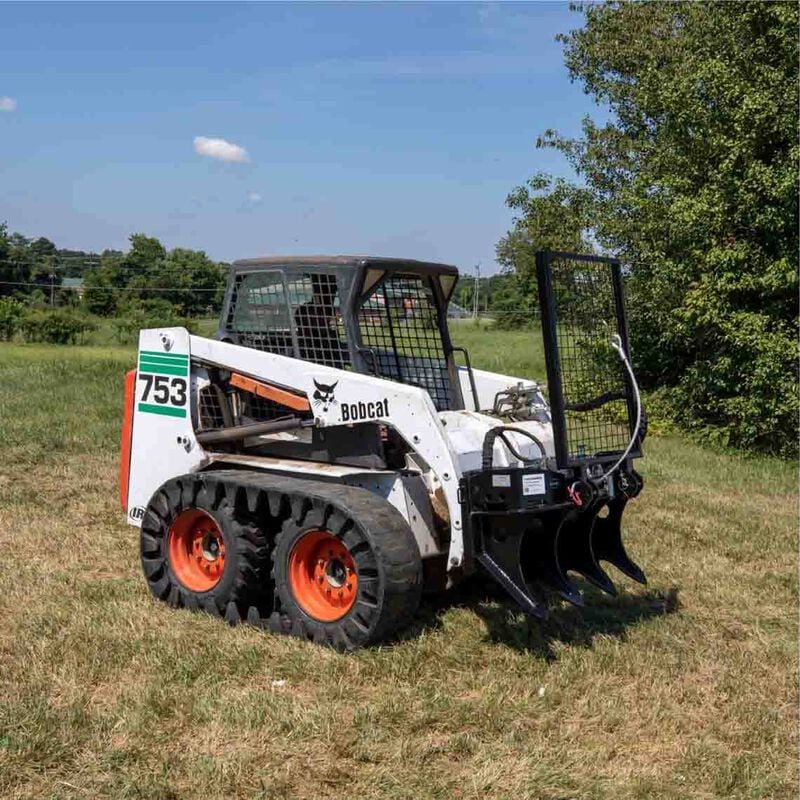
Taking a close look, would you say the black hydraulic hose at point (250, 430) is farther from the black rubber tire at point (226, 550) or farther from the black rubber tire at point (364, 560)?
the black rubber tire at point (364, 560)

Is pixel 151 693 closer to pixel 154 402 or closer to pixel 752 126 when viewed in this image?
pixel 154 402

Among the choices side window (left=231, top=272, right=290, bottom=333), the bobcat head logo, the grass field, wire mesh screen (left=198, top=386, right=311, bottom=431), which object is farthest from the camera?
wire mesh screen (left=198, top=386, right=311, bottom=431)

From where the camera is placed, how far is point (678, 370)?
16859 mm

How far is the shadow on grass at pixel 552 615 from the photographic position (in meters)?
5.98

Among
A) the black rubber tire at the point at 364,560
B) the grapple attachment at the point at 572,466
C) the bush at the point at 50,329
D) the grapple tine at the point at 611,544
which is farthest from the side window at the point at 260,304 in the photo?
the bush at the point at 50,329

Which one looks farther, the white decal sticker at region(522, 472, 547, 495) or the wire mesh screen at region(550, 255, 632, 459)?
the wire mesh screen at region(550, 255, 632, 459)

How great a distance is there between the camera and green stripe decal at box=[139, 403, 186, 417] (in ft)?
21.8

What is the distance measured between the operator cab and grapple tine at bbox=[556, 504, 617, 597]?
1.23m

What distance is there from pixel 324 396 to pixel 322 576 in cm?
104

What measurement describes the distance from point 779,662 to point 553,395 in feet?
6.89

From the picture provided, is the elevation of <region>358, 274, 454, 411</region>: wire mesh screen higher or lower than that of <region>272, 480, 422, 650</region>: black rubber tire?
higher

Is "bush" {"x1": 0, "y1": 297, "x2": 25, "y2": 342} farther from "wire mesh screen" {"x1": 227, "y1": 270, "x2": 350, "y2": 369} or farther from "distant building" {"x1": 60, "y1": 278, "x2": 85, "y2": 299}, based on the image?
"wire mesh screen" {"x1": 227, "y1": 270, "x2": 350, "y2": 369}

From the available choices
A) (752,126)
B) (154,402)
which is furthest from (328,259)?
(752,126)

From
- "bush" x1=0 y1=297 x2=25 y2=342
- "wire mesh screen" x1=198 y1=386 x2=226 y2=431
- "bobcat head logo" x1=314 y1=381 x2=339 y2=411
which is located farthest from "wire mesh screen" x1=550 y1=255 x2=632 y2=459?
"bush" x1=0 y1=297 x2=25 y2=342
